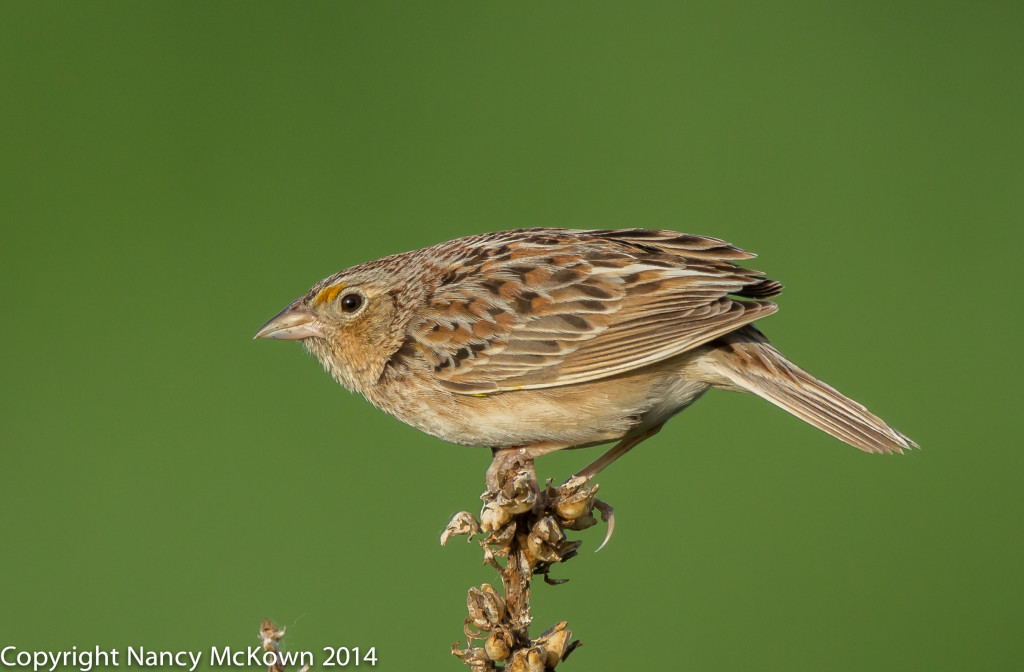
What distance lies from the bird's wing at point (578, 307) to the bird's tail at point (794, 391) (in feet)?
0.75

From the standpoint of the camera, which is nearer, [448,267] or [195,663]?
[195,663]

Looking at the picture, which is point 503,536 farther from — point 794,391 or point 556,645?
point 794,391

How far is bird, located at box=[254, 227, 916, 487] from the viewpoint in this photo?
3.91 m

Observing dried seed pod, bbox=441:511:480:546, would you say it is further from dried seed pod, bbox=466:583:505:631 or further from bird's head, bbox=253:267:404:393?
bird's head, bbox=253:267:404:393

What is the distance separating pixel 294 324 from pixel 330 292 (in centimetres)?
20

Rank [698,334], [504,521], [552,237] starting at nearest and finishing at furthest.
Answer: [504,521] < [698,334] < [552,237]

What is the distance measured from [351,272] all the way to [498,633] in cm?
209

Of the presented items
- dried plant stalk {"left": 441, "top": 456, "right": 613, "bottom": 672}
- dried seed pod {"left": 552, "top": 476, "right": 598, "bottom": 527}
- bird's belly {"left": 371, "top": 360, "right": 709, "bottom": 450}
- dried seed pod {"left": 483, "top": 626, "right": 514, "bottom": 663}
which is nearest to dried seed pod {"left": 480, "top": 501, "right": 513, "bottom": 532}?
dried plant stalk {"left": 441, "top": 456, "right": 613, "bottom": 672}

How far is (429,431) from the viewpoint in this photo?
4141mm

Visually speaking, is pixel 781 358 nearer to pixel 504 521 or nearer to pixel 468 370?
pixel 468 370

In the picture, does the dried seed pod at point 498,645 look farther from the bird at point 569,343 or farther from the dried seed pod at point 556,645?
the bird at point 569,343

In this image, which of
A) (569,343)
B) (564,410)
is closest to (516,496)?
(564,410)

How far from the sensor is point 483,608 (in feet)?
9.37

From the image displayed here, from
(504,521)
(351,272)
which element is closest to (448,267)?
(351,272)
